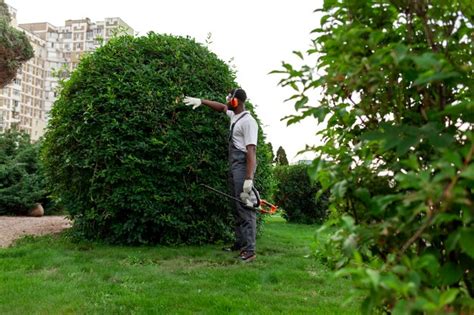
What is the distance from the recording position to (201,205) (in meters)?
6.38

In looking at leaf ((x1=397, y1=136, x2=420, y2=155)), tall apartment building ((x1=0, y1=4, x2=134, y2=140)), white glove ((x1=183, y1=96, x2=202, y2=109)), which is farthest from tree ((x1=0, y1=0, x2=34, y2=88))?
tall apartment building ((x1=0, y1=4, x2=134, y2=140))

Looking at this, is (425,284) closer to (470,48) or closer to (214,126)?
(470,48)

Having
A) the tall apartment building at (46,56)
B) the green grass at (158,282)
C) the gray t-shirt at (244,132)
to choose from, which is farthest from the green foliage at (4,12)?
the tall apartment building at (46,56)

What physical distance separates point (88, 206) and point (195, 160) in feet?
5.27

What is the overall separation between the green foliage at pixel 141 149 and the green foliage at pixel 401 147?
4.38 m

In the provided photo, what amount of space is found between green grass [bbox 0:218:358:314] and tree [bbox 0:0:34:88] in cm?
1000

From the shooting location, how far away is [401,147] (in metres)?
1.34

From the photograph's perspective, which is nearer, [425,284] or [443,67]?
[443,67]

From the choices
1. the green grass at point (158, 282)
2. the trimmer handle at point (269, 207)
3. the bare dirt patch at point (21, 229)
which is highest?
the trimmer handle at point (269, 207)

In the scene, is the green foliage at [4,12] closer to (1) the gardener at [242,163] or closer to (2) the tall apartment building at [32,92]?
(1) the gardener at [242,163]

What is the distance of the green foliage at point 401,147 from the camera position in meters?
1.22

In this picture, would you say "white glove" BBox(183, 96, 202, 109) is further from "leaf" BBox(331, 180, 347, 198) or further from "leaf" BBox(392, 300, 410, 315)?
"leaf" BBox(392, 300, 410, 315)

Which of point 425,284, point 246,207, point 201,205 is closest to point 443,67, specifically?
point 425,284

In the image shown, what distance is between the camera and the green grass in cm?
366
